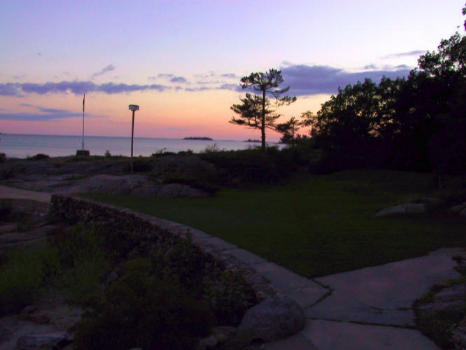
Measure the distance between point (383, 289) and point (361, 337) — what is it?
4.38ft

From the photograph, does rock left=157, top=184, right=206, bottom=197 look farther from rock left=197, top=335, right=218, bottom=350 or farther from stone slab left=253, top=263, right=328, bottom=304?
rock left=197, top=335, right=218, bottom=350

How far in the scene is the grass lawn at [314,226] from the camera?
6246mm

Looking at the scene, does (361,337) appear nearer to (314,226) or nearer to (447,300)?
(447,300)

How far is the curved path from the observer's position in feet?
12.0

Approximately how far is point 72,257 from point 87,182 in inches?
350

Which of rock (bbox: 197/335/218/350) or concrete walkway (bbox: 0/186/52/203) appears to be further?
concrete walkway (bbox: 0/186/52/203)

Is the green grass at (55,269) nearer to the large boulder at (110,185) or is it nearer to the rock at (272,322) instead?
the rock at (272,322)

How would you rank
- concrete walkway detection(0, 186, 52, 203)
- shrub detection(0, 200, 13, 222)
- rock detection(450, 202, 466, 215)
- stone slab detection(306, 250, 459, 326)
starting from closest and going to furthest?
→ stone slab detection(306, 250, 459, 326) → rock detection(450, 202, 466, 215) → shrub detection(0, 200, 13, 222) → concrete walkway detection(0, 186, 52, 203)

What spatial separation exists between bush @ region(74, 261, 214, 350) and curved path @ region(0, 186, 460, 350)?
72 cm

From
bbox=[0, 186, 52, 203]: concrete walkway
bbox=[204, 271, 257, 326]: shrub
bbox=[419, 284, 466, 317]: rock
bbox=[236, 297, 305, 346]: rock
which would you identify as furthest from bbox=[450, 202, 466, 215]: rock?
bbox=[0, 186, 52, 203]: concrete walkway

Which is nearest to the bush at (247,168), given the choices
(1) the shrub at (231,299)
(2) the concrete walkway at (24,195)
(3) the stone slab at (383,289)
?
(2) the concrete walkway at (24,195)

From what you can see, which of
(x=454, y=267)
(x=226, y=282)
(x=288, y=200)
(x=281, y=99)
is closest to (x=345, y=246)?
(x=454, y=267)

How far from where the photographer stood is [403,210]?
968 centimetres

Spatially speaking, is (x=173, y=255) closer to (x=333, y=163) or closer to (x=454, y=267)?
(x=454, y=267)
